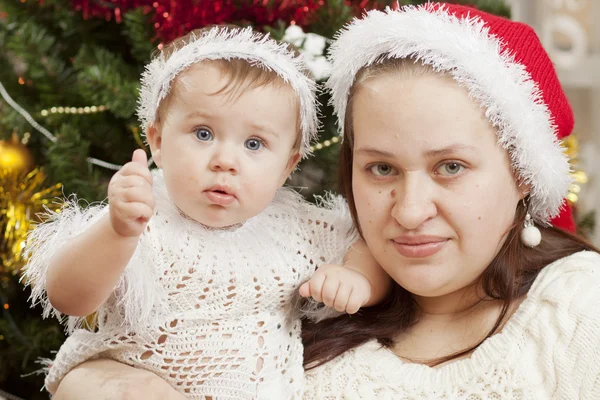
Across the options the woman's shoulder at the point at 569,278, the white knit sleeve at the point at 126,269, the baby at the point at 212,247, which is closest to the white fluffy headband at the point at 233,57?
the baby at the point at 212,247

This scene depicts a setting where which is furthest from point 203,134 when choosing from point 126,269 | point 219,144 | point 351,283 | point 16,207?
point 16,207

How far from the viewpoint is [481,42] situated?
112cm

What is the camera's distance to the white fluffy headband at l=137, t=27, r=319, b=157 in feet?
3.85

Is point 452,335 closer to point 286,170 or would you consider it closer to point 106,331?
point 286,170

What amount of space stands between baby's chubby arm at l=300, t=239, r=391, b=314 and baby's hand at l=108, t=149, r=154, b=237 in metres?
0.34

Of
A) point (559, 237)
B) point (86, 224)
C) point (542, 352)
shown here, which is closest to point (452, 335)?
point (542, 352)

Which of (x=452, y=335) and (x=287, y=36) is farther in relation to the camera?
(x=287, y=36)

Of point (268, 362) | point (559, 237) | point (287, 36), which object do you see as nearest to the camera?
point (268, 362)

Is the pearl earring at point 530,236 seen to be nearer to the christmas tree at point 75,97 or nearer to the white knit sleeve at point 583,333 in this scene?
the white knit sleeve at point 583,333

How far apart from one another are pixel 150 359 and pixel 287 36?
0.75 metres

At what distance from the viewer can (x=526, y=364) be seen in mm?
1080

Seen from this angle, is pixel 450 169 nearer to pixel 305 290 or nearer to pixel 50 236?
pixel 305 290

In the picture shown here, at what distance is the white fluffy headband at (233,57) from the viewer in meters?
1.17

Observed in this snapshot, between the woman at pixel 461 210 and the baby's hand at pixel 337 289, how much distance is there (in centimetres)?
6
